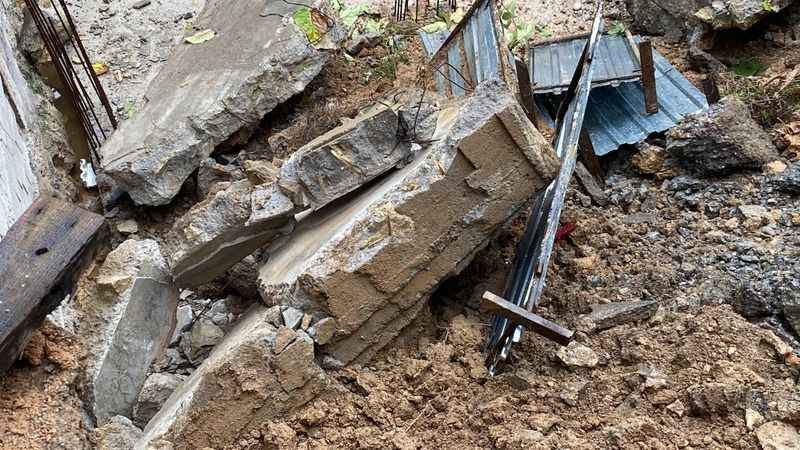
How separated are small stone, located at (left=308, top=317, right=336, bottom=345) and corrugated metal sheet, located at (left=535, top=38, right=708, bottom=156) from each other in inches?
95.6

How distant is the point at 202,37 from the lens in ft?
18.0

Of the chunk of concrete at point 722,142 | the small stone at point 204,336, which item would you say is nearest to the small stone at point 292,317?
the small stone at point 204,336

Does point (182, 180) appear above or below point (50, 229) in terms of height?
below

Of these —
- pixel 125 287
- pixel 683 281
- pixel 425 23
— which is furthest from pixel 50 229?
pixel 425 23

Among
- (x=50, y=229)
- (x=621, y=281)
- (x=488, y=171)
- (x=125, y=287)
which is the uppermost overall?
(x=50, y=229)

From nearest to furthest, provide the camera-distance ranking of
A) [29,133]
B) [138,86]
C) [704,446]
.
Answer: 1. [704,446]
2. [29,133]
3. [138,86]

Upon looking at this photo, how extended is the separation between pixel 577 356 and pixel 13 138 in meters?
3.14

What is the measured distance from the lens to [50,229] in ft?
7.98

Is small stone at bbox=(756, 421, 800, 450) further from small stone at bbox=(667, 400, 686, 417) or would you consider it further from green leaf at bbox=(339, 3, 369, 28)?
green leaf at bbox=(339, 3, 369, 28)

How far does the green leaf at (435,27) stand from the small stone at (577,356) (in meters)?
3.28

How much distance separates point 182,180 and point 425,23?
8.25ft

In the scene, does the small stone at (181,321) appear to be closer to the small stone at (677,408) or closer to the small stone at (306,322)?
the small stone at (306,322)

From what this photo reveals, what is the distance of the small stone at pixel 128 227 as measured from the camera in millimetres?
4902

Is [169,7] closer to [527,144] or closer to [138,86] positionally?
[138,86]
